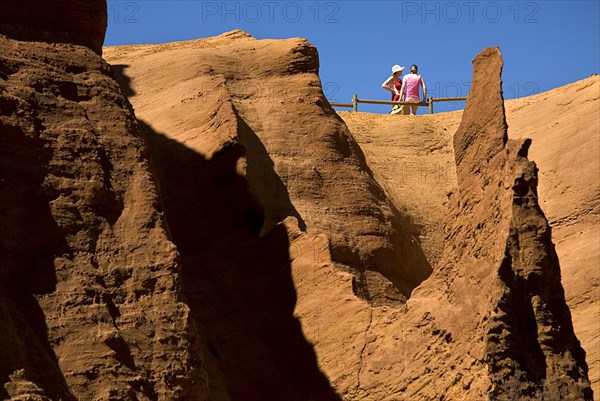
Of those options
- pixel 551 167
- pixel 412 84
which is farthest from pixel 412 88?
pixel 551 167

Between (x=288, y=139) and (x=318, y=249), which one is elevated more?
(x=288, y=139)

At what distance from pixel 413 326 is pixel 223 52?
8196mm

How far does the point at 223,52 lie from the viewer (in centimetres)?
2342

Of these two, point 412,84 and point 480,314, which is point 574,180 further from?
point 480,314

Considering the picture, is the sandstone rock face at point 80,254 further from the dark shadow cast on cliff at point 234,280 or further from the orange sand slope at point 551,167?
the orange sand slope at point 551,167

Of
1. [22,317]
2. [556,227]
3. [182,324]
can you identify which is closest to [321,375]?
[182,324]

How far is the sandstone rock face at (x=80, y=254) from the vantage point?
46.4ft

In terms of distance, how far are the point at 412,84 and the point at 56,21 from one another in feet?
46.5

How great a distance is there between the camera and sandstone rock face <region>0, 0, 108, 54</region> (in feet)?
54.3

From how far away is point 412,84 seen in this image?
30312 mm

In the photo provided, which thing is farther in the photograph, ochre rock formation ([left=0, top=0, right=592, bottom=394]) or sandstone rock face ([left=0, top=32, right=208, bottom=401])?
ochre rock formation ([left=0, top=0, right=592, bottom=394])

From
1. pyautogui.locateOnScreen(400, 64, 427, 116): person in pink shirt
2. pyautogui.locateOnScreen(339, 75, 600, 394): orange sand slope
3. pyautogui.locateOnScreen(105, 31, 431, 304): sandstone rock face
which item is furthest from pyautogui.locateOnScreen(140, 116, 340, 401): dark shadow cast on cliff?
pyautogui.locateOnScreen(400, 64, 427, 116): person in pink shirt

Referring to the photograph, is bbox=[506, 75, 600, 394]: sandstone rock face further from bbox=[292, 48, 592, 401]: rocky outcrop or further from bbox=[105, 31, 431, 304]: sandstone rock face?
bbox=[292, 48, 592, 401]: rocky outcrop

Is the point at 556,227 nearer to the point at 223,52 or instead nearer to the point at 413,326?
the point at 223,52
